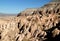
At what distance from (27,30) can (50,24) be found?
338 inches

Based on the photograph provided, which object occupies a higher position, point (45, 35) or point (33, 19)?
point (33, 19)

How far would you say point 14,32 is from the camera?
203 feet

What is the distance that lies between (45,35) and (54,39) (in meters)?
5.00

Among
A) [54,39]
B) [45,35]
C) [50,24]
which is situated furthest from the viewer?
[50,24]

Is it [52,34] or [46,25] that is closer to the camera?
[52,34]

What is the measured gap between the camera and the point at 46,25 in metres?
60.8

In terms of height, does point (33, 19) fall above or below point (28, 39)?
above

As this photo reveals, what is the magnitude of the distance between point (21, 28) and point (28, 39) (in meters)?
7.70

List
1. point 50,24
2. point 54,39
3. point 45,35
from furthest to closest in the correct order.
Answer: point 50,24, point 45,35, point 54,39

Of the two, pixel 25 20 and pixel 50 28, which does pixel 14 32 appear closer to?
pixel 25 20

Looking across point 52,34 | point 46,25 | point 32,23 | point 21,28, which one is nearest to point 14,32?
point 21,28

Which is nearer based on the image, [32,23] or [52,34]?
[52,34]

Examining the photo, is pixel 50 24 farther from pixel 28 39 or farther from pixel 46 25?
pixel 28 39

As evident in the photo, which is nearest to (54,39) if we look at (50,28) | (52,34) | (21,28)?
(52,34)
